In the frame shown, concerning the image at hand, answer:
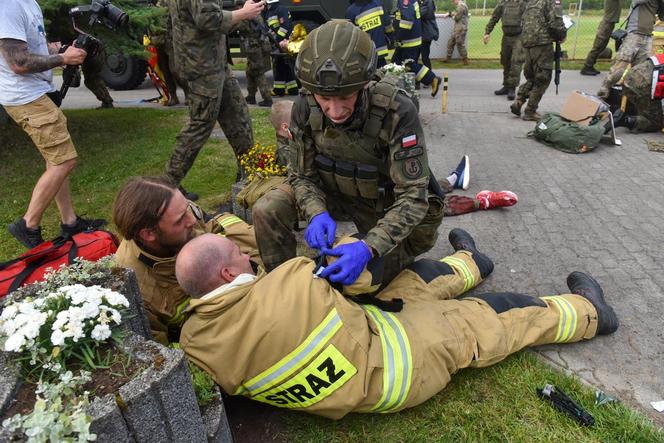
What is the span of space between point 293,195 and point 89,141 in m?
4.98

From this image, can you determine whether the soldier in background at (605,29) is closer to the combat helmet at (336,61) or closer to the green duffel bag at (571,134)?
the green duffel bag at (571,134)

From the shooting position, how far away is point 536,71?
673 cm

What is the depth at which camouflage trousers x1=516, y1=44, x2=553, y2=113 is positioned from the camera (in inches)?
259

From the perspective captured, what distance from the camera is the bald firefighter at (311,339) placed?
6.05ft

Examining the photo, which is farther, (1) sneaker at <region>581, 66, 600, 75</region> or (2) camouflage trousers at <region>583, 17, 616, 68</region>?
(1) sneaker at <region>581, 66, 600, 75</region>

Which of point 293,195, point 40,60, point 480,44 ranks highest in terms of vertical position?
point 40,60

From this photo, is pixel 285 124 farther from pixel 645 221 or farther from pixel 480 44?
pixel 480 44

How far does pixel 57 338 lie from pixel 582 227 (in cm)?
379

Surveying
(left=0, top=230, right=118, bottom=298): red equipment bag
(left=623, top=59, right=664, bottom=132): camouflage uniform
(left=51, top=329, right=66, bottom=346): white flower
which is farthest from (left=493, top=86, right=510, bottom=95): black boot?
(left=51, top=329, right=66, bottom=346): white flower

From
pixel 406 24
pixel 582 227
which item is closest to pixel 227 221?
pixel 582 227

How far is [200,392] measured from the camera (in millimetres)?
1776

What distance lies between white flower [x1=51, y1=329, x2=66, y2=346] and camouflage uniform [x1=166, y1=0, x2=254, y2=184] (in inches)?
119

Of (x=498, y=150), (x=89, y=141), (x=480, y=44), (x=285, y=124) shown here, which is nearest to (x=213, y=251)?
(x=285, y=124)

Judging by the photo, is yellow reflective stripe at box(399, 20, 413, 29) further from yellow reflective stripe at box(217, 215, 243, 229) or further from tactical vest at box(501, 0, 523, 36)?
yellow reflective stripe at box(217, 215, 243, 229)
